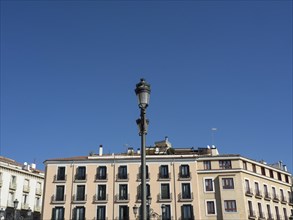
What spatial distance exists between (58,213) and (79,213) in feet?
9.01

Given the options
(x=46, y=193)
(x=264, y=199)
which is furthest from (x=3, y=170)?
(x=264, y=199)

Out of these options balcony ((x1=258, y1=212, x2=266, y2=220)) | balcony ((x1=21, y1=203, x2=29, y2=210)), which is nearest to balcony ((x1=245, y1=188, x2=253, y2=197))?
balcony ((x1=258, y1=212, x2=266, y2=220))

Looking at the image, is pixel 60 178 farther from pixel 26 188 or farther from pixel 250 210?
pixel 250 210

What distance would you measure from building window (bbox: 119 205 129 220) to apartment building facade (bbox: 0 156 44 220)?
14981mm

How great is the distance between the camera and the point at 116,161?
5562 cm

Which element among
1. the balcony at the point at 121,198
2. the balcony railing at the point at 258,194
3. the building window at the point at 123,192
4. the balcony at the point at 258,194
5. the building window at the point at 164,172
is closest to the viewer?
the balcony at the point at 121,198

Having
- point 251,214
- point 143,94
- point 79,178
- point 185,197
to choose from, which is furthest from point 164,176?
point 143,94

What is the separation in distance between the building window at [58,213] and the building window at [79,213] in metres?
1.63

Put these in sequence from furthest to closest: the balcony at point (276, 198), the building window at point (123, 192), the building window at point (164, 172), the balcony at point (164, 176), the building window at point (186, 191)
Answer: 1. the balcony at point (276, 198)
2. the building window at point (164, 172)
3. the balcony at point (164, 176)
4. the building window at point (186, 191)
5. the building window at point (123, 192)

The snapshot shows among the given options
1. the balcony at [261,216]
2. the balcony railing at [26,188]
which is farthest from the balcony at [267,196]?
the balcony railing at [26,188]

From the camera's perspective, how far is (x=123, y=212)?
52.1 m

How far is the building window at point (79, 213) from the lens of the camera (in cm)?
5204

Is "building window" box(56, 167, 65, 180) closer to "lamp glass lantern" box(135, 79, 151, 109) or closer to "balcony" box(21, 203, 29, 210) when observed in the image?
"balcony" box(21, 203, 29, 210)

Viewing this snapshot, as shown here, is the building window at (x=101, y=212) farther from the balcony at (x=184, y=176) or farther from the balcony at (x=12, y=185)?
the balcony at (x=12, y=185)
